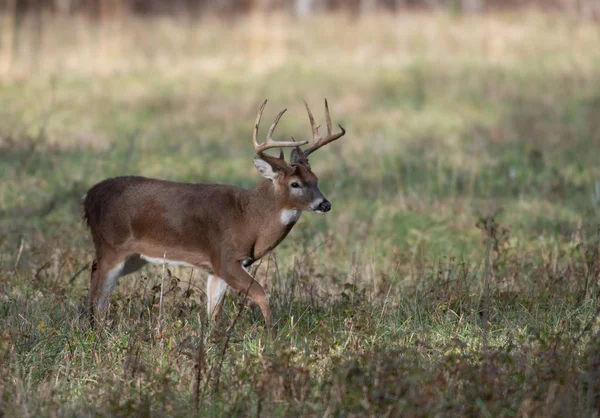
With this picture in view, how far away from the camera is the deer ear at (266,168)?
7.12m

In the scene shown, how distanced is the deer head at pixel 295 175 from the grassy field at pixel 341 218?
59 cm

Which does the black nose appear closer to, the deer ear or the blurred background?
the deer ear

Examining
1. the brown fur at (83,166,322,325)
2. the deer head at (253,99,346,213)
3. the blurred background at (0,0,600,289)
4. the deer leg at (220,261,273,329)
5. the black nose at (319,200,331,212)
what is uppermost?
the deer head at (253,99,346,213)

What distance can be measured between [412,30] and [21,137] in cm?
1186

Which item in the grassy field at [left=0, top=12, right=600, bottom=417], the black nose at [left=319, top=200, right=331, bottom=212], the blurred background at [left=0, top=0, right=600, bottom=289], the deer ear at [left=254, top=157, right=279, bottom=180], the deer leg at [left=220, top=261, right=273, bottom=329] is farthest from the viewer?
the blurred background at [left=0, top=0, right=600, bottom=289]

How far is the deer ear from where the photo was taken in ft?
23.4

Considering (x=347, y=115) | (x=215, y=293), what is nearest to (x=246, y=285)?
(x=215, y=293)

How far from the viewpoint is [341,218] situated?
1057cm

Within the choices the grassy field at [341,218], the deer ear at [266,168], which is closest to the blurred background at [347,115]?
the grassy field at [341,218]

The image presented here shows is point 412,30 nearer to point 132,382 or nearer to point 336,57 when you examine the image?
point 336,57

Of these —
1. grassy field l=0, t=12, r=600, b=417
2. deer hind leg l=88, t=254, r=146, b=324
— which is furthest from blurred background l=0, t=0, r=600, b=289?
deer hind leg l=88, t=254, r=146, b=324

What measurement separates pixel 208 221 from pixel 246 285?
22.8 inches

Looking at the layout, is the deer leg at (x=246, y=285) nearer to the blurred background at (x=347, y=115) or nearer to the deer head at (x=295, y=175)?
the deer head at (x=295, y=175)

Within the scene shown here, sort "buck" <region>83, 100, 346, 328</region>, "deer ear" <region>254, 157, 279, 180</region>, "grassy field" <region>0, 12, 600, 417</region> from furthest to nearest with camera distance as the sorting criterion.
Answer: "deer ear" <region>254, 157, 279, 180</region> → "buck" <region>83, 100, 346, 328</region> → "grassy field" <region>0, 12, 600, 417</region>
